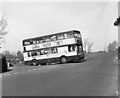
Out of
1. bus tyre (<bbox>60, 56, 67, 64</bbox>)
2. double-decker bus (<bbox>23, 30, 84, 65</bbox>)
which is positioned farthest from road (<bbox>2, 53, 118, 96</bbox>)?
bus tyre (<bbox>60, 56, 67, 64</bbox>)

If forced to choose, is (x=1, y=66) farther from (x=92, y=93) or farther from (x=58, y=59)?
(x=92, y=93)

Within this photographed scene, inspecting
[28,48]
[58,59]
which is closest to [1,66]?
[28,48]

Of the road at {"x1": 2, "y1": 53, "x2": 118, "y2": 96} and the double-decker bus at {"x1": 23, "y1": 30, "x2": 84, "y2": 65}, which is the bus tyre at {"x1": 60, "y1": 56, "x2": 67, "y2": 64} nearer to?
the double-decker bus at {"x1": 23, "y1": 30, "x2": 84, "y2": 65}

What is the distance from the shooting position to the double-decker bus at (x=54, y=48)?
32.5 metres

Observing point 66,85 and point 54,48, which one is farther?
point 54,48

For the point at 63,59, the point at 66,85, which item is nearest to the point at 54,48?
the point at 63,59

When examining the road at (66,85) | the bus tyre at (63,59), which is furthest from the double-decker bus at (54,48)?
the road at (66,85)

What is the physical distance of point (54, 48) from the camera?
112 ft

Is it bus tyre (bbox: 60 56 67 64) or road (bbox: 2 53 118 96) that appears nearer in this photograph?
road (bbox: 2 53 118 96)

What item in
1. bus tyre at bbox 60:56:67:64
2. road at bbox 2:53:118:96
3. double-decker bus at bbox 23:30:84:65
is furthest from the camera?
bus tyre at bbox 60:56:67:64

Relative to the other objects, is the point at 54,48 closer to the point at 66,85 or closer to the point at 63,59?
the point at 63,59

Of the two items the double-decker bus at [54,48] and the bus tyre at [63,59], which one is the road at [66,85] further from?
the bus tyre at [63,59]

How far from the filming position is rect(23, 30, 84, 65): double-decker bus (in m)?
32.5

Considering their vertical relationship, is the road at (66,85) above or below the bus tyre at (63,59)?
above
